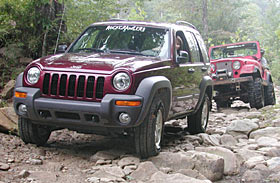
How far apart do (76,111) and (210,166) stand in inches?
66.9

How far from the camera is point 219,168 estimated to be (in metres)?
5.16

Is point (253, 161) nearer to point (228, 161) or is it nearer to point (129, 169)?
point (228, 161)

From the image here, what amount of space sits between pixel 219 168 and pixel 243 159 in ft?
3.06

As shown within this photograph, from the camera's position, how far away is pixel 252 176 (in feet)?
16.5

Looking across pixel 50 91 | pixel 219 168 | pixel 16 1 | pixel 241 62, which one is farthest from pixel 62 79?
pixel 241 62

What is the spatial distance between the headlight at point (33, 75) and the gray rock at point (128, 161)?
4.68ft

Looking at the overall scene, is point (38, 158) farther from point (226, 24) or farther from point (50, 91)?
point (226, 24)

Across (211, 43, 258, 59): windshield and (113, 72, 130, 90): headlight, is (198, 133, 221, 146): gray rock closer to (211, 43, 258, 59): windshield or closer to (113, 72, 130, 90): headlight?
(113, 72, 130, 90): headlight

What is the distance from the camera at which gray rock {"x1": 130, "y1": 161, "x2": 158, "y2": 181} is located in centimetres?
468

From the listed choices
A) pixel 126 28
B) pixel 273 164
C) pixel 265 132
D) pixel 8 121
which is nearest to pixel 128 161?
pixel 273 164

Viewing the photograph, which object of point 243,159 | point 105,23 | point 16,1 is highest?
point 16,1

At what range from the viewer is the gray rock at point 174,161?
16.9 feet

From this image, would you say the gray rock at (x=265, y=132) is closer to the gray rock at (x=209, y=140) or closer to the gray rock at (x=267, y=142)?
the gray rock at (x=267, y=142)

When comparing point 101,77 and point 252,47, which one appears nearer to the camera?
point 101,77
